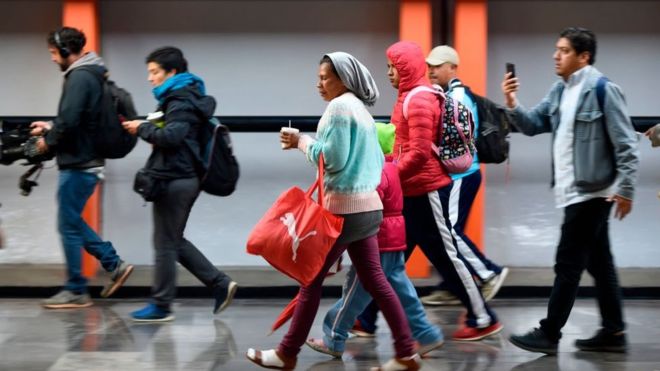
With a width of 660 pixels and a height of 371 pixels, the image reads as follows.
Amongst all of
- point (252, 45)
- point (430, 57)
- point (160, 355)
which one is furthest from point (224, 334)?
point (252, 45)

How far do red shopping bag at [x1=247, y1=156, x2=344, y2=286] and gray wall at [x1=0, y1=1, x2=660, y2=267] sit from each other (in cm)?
337

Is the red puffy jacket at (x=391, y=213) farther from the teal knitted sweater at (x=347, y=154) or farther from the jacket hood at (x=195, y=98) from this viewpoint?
the jacket hood at (x=195, y=98)

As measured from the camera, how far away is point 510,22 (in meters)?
9.51

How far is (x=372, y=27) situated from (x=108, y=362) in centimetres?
397

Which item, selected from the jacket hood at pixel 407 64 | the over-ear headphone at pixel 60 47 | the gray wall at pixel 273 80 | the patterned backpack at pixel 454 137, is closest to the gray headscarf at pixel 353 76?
the jacket hood at pixel 407 64

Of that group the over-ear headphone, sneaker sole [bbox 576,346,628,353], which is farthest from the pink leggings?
the over-ear headphone

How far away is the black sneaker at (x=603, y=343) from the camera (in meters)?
7.01

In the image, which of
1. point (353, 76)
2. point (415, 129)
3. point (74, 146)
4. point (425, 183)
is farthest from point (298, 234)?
point (74, 146)

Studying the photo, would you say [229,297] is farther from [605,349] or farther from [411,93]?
[605,349]

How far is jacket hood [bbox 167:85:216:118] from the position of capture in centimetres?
758

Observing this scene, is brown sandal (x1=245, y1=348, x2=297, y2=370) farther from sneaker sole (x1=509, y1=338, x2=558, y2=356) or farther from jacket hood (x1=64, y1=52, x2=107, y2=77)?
jacket hood (x1=64, y1=52, x2=107, y2=77)

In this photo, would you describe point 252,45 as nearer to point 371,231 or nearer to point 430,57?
point 430,57

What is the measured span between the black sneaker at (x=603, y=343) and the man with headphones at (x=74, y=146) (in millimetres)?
3387

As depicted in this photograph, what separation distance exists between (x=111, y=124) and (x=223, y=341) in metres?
1.86
